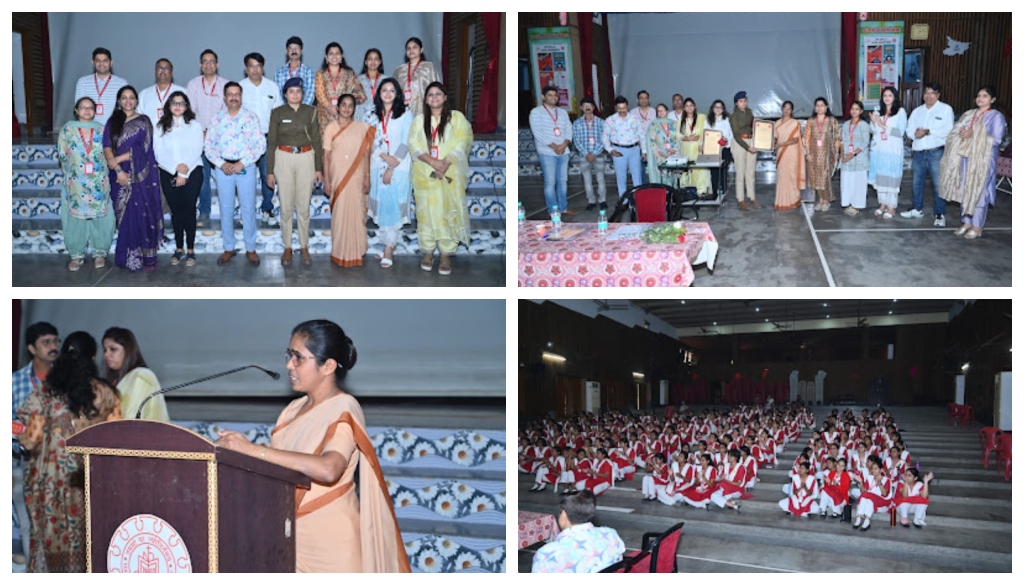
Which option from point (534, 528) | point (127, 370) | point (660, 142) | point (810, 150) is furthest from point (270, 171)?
point (810, 150)

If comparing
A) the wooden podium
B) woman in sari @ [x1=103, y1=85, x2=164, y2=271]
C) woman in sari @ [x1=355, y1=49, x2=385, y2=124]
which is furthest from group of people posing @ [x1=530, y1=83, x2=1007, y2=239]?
the wooden podium

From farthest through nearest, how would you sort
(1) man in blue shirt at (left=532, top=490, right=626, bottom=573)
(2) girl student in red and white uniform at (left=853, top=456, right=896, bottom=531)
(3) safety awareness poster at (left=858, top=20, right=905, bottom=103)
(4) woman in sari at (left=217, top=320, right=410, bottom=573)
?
(3) safety awareness poster at (left=858, top=20, right=905, bottom=103), (2) girl student in red and white uniform at (left=853, top=456, right=896, bottom=531), (1) man in blue shirt at (left=532, top=490, right=626, bottom=573), (4) woman in sari at (left=217, top=320, right=410, bottom=573)

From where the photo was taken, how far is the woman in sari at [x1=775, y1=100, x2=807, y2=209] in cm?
535

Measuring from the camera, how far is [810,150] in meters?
5.43

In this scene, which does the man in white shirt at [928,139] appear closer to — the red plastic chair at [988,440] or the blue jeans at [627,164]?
the red plastic chair at [988,440]

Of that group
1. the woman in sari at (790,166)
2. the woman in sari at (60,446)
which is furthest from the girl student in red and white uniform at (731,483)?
the woman in sari at (60,446)

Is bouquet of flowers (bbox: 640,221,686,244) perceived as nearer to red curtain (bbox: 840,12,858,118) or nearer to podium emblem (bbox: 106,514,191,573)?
podium emblem (bbox: 106,514,191,573)

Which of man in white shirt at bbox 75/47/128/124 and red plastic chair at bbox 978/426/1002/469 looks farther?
red plastic chair at bbox 978/426/1002/469

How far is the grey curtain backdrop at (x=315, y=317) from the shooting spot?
15.2ft

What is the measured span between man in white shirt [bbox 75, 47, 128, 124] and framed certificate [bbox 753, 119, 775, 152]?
3.42 m

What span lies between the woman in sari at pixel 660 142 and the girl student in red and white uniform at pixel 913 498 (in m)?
2.21

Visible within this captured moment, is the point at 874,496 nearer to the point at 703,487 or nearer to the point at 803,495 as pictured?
the point at 803,495

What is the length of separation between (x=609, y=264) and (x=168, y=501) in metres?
1.99
